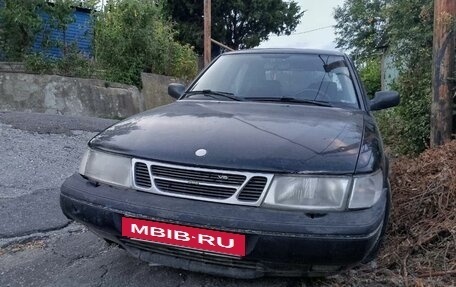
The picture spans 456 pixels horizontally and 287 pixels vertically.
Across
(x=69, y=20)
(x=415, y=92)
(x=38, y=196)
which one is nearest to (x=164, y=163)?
(x=38, y=196)

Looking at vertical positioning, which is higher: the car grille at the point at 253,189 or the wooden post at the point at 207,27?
the wooden post at the point at 207,27

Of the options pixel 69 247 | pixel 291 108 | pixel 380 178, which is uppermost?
pixel 291 108

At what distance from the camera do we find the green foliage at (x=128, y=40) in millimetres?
11516

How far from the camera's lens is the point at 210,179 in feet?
7.07

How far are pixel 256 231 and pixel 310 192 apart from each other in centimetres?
32

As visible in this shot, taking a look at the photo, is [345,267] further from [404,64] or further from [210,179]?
[404,64]

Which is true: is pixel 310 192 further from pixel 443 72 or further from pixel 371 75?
pixel 371 75

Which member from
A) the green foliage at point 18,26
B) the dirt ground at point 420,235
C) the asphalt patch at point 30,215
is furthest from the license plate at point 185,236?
the green foliage at point 18,26

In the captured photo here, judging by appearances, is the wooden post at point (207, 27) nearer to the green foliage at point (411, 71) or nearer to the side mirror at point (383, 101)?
the green foliage at point (411, 71)

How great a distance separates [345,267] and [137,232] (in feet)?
3.43

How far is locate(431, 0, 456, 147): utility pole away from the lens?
519 centimetres

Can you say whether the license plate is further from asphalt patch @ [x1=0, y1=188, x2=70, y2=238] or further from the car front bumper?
asphalt patch @ [x1=0, y1=188, x2=70, y2=238]

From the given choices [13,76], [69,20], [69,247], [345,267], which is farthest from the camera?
[69,20]

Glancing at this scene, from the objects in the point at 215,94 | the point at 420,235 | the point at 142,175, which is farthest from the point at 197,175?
the point at 420,235
